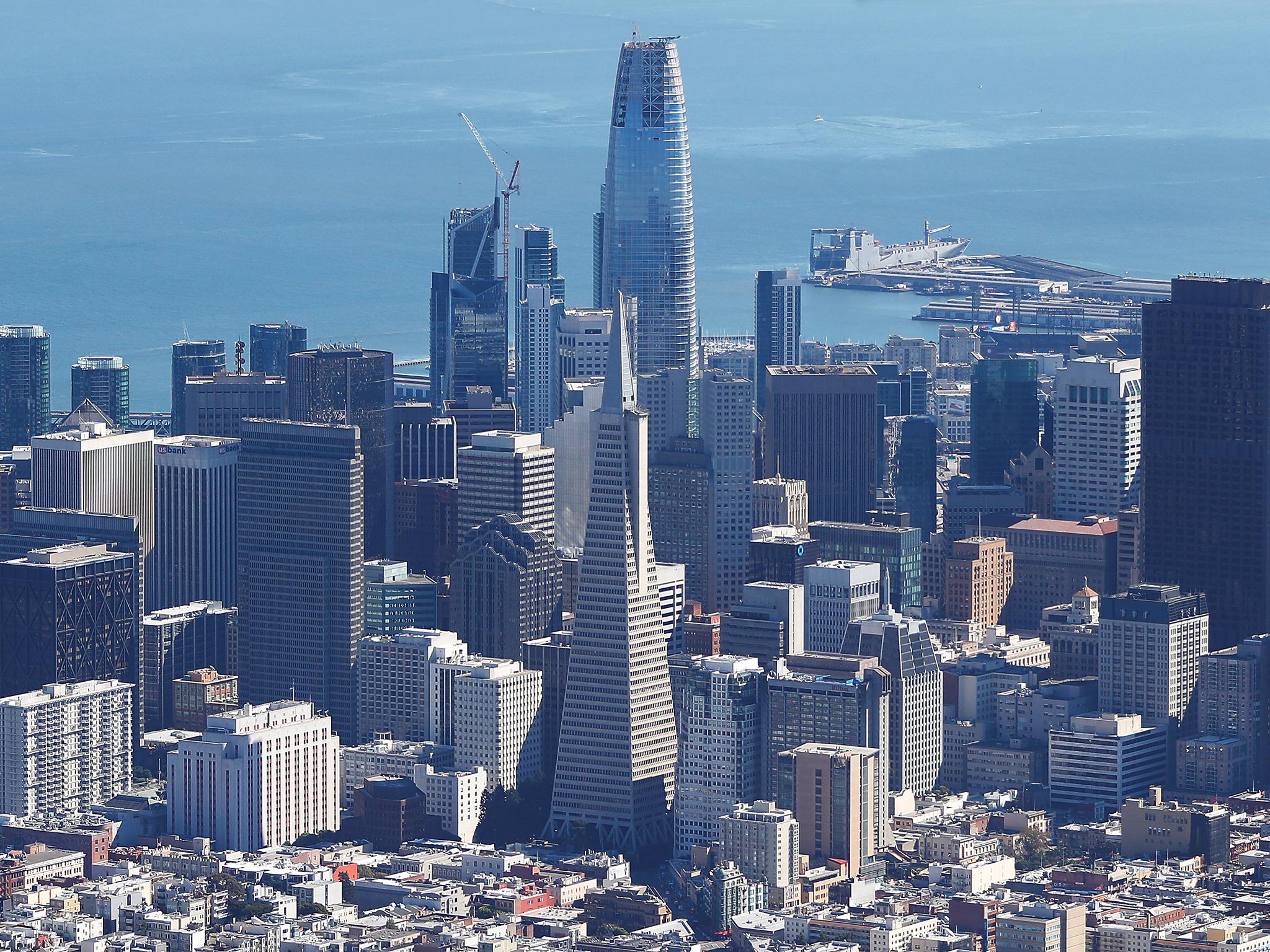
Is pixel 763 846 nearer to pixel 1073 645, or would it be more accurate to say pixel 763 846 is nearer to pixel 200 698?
pixel 1073 645

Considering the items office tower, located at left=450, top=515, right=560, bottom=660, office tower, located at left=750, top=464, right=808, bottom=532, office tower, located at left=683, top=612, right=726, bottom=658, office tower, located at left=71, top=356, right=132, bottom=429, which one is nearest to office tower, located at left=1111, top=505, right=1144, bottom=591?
office tower, located at left=750, top=464, right=808, bottom=532

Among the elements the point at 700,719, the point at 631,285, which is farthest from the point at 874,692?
the point at 631,285

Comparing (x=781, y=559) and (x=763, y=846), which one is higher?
(x=781, y=559)

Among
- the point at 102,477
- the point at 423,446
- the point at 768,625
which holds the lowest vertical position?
the point at 768,625

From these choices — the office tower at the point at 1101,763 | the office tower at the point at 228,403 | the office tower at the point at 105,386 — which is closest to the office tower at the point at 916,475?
the office tower at the point at 228,403

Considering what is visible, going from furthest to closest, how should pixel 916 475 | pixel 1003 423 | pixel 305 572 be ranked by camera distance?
pixel 1003 423 < pixel 916 475 < pixel 305 572

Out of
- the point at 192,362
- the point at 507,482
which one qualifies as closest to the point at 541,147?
the point at 192,362

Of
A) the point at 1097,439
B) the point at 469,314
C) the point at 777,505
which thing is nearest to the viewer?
the point at 777,505
